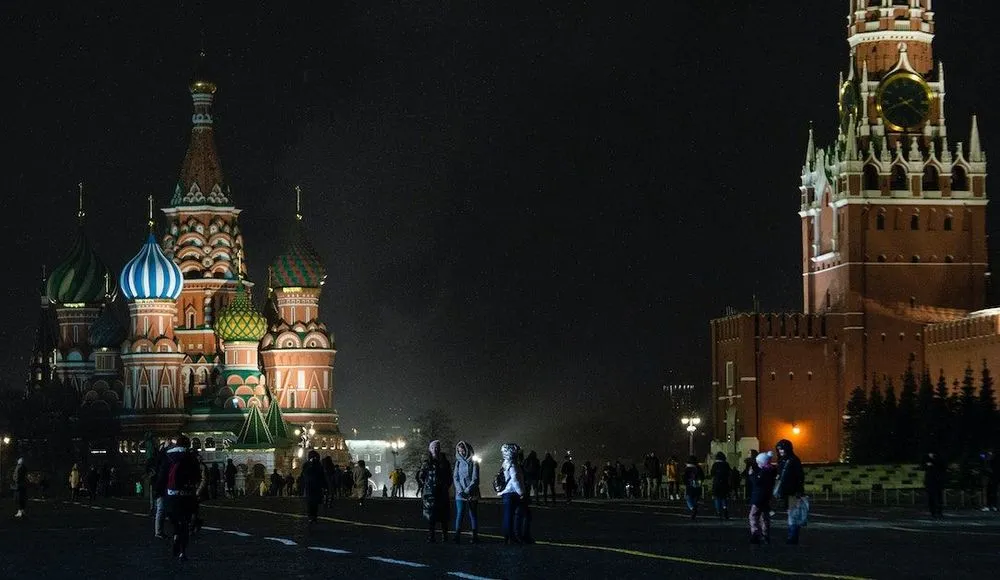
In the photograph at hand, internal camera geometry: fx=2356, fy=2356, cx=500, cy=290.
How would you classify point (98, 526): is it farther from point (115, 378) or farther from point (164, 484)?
point (115, 378)

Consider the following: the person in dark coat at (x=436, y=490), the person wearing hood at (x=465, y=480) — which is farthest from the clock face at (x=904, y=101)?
the person wearing hood at (x=465, y=480)

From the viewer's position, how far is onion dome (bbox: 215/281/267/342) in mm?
127750

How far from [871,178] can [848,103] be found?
3.96 m

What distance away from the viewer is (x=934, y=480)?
4009 cm

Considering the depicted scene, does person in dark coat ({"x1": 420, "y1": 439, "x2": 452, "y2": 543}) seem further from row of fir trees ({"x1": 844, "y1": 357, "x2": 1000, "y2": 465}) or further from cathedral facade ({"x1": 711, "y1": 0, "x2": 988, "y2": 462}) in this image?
cathedral facade ({"x1": 711, "y1": 0, "x2": 988, "y2": 462})

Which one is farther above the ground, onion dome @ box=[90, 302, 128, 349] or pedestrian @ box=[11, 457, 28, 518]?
onion dome @ box=[90, 302, 128, 349]

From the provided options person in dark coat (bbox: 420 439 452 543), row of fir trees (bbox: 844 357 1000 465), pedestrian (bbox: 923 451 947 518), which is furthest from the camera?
row of fir trees (bbox: 844 357 1000 465)

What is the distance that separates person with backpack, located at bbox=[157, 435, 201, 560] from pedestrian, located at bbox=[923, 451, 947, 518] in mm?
16643

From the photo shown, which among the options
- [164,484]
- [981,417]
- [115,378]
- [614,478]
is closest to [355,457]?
[115,378]

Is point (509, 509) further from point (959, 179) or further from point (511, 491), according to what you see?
point (959, 179)

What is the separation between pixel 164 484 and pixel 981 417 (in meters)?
50.3

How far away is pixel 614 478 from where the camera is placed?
193 feet

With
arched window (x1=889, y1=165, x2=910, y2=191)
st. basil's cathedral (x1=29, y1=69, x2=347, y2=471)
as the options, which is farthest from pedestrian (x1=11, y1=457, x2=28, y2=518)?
st. basil's cathedral (x1=29, y1=69, x2=347, y2=471)

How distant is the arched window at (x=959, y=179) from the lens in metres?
98.9
